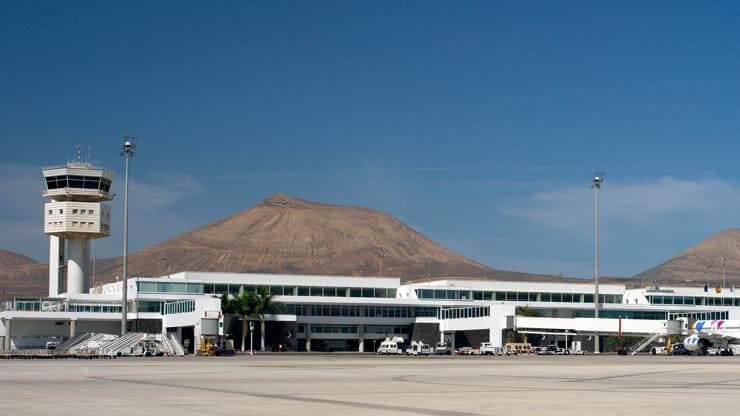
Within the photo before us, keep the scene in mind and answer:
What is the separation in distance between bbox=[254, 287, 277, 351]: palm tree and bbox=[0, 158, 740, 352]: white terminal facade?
2.86 metres

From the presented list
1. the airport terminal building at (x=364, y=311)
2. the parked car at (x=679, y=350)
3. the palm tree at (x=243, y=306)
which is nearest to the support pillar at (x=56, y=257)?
the airport terminal building at (x=364, y=311)

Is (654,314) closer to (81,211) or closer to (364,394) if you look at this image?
(81,211)

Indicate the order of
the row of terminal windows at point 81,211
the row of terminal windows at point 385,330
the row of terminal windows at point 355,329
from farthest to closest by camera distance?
the row of terminal windows at point 385,330
the row of terminal windows at point 81,211
the row of terminal windows at point 355,329

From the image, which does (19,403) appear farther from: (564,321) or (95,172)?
(95,172)

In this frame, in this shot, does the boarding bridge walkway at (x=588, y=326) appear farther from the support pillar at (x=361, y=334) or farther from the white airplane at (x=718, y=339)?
the support pillar at (x=361, y=334)

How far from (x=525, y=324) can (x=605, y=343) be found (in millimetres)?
14822

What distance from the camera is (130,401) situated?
102 feet

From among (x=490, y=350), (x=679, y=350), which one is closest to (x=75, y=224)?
(x=490, y=350)

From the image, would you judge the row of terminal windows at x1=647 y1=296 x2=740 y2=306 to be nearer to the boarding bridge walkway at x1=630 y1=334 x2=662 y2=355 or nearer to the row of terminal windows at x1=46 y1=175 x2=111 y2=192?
the boarding bridge walkway at x1=630 y1=334 x2=662 y2=355

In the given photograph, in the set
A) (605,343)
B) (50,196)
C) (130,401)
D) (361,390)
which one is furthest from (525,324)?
(130,401)

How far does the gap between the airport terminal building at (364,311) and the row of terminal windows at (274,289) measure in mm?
142

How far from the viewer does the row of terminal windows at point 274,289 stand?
134250mm

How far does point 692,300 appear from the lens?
158m

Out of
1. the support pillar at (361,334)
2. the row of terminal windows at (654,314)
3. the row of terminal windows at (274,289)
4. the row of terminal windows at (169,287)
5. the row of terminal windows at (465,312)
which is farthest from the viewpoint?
the row of terminal windows at (654,314)
